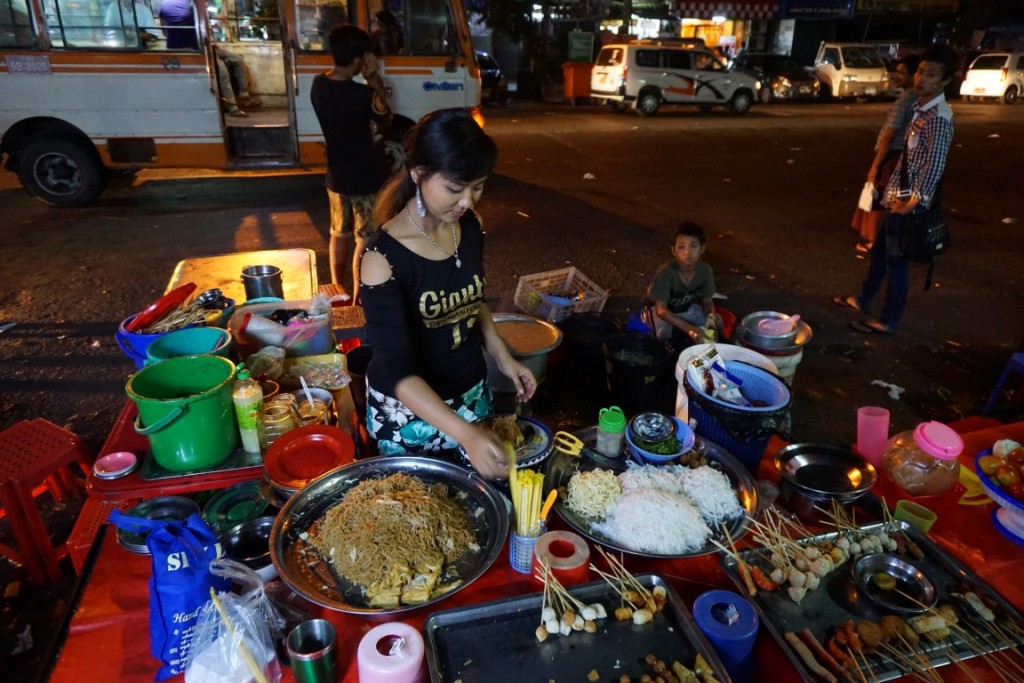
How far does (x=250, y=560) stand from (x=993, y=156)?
16702 millimetres

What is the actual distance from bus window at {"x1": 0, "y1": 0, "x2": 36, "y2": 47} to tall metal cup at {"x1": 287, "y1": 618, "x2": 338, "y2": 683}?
9.28 meters

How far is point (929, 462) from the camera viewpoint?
2512 mm

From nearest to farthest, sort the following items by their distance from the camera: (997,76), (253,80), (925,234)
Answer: (925,234) → (253,80) → (997,76)

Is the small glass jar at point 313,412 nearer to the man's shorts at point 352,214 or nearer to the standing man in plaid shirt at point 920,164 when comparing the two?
the man's shorts at point 352,214

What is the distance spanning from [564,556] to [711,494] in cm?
62

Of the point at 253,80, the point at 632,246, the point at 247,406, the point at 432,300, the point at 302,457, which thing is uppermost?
the point at 253,80

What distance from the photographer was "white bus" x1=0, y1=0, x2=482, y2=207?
26.1 ft

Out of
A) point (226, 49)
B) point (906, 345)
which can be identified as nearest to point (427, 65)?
point (226, 49)

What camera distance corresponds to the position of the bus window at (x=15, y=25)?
25.2ft

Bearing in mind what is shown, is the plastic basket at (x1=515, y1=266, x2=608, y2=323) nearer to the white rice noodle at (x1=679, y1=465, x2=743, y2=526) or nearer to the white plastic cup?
the white plastic cup

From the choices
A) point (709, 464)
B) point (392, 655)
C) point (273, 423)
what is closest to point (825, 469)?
point (709, 464)

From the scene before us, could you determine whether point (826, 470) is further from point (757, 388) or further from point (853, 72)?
point (853, 72)

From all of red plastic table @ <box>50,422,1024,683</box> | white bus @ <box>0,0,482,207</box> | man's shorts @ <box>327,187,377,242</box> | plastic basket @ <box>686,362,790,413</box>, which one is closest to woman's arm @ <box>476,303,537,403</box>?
plastic basket @ <box>686,362,790,413</box>

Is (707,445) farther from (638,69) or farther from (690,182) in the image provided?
(638,69)
